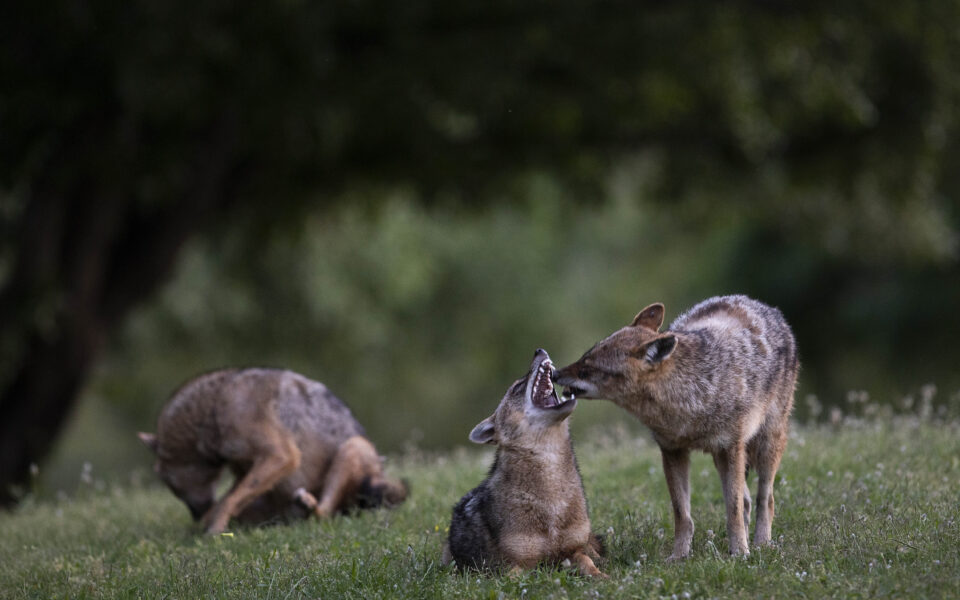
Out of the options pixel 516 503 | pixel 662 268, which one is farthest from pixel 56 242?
pixel 662 268

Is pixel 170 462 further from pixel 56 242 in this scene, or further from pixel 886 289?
pixel 886 289

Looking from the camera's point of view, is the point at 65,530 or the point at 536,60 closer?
the point at 65,530

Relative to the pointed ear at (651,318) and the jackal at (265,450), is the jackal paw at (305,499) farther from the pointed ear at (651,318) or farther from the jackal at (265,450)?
the pointed ear at (651,318)

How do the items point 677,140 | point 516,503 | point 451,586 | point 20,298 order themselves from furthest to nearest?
point 677,140 < point 20,298 < point 516,503 < point 451,586

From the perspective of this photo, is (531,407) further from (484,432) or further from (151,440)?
(151,440)

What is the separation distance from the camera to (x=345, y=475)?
991cm

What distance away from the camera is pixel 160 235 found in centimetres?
1698

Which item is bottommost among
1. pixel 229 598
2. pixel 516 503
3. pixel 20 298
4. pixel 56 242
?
pixel 229 598

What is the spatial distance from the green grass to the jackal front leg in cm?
13

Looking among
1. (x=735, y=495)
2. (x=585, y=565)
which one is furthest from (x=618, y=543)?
(x=735, y=495)

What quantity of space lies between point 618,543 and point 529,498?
89cm

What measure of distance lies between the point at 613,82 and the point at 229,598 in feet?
37.5

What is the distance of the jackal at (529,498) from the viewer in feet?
22.5

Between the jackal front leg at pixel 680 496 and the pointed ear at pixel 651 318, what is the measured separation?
0.85 meters
